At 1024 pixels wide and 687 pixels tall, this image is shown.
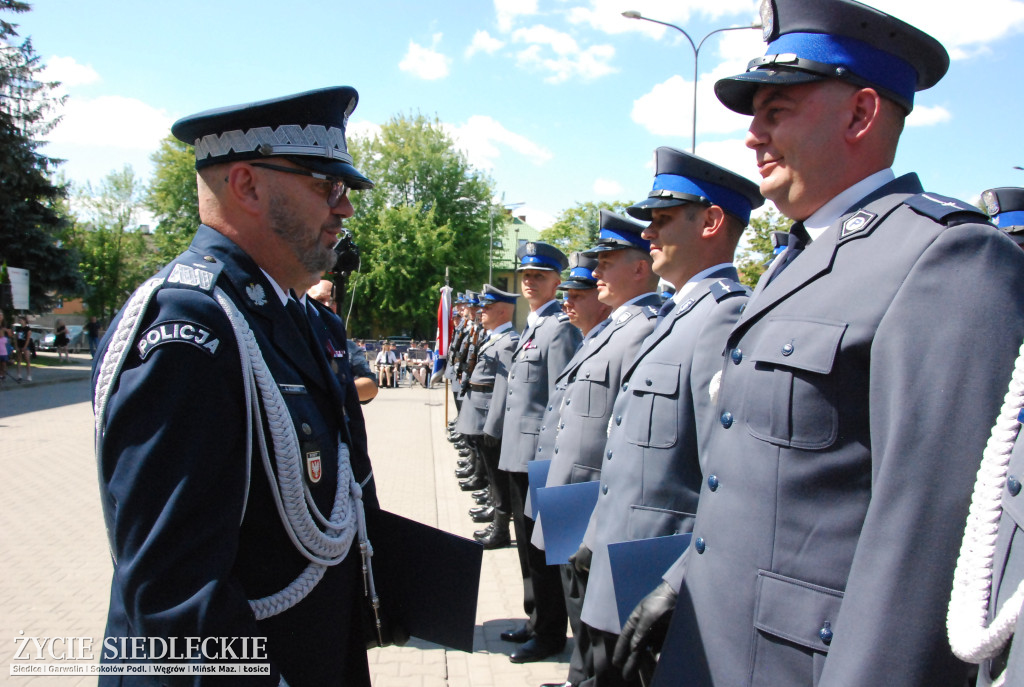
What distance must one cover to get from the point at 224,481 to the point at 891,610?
4.12 feet

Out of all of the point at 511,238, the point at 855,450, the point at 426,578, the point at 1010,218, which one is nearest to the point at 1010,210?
the point at 1010,218

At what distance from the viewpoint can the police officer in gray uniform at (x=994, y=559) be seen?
1070mm

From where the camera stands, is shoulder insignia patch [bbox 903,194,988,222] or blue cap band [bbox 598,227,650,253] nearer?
shoulder insignia patch [bbox 903,194,988,222]

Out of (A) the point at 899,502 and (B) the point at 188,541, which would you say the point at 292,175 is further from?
(A) the point at 899,502

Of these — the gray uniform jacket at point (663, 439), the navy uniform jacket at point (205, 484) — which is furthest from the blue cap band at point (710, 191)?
the navy uniform jacket at point (205, 484)

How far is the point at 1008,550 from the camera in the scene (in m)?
1.10

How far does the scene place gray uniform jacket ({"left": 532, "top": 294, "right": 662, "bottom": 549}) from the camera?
364 cm

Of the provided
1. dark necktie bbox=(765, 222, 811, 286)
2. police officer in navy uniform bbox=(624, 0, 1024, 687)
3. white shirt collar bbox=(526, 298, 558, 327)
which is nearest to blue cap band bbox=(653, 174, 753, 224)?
police officer in navy uniform bbox=(624, 0, 1024, 687)

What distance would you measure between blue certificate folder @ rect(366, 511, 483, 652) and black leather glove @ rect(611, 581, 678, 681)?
0.44 metres

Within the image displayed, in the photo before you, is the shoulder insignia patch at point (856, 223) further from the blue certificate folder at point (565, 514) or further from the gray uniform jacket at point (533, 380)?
the gray uniform jacket at point (533, 380)

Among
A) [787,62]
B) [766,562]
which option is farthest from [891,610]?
[787,62]

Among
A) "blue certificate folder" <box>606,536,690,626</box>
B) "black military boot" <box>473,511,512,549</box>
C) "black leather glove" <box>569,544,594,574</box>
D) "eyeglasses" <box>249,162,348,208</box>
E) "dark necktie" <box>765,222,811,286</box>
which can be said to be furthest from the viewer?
"black military boot" <box>473,511,512,549</box>

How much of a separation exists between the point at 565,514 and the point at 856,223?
6.26 ft

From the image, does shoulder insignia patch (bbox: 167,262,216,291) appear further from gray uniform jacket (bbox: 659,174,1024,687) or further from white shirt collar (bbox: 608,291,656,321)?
white shirt collar (bbox: 608,291,656,321)
